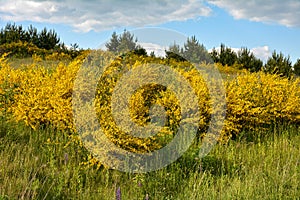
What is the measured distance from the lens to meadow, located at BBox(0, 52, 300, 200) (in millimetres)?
3865

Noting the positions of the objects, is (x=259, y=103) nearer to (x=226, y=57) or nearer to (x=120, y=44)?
(x=120, y=44)

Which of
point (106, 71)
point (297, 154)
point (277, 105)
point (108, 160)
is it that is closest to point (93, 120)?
point (108, 160)

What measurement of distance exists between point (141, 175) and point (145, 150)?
621 mm

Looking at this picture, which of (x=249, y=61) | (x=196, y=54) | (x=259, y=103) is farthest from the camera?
(x=249, y=61)

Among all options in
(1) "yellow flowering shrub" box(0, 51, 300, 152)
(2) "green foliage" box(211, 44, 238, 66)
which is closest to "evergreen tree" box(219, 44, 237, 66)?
(2) "green foliage" box(211, 44, 238, 66)

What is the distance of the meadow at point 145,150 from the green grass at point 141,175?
1 cm

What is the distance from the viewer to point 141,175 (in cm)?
427

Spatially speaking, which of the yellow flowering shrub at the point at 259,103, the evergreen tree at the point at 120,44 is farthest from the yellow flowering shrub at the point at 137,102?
the evergreen tree at the point at 120,44

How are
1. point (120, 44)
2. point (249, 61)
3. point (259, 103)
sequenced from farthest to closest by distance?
Result: point (249, 61)
point (120, 44)
point (259, 103)

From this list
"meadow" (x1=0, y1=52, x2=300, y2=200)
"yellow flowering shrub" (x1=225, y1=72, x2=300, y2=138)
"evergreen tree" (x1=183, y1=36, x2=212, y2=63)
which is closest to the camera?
"meadow" (x1=0, y1=52, x2=300, y2=200)

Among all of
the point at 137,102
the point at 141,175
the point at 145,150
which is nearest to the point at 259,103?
the point at 137,102

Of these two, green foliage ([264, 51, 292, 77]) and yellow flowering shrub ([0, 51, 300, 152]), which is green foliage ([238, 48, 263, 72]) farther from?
yellow flowering shrub ([0, 51, 300, 152])

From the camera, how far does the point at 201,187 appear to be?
4082 mm

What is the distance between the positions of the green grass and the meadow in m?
0.01
